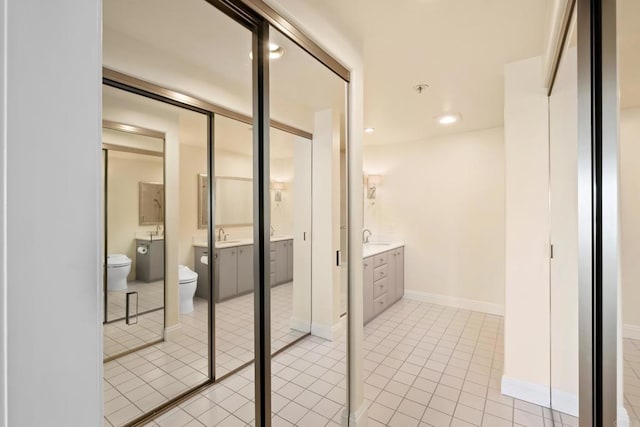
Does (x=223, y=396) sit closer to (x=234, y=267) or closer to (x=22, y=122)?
(x=234, y=267)

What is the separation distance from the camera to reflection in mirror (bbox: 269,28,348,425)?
59.3 inches

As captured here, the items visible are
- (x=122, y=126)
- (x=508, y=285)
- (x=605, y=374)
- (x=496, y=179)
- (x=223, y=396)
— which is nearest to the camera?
(x=605, y=374)

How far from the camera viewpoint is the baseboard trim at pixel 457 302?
378cm

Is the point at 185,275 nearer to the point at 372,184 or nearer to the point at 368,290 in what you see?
the point at 368,290

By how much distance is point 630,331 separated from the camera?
0.76m

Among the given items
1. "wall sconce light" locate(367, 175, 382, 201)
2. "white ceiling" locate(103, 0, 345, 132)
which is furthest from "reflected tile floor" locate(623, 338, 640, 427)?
"wall sconce light" locate(367, 175, 382, 201)

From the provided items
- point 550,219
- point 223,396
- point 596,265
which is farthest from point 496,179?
point 223,396

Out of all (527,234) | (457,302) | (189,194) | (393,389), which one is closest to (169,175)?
(189,194)

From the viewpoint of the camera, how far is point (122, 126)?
118 cm

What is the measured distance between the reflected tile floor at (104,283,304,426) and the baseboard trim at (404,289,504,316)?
3.14 m

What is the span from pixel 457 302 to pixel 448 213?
126cm

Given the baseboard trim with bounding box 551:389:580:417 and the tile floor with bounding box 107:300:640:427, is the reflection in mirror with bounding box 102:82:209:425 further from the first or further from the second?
the baseboard trim with bounding box 551:389:580:417

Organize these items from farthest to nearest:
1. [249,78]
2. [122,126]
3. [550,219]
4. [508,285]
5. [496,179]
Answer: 1. [496,179]
2. [508,285]
3. [550,219]
4. [249,78]
5. [122,126]

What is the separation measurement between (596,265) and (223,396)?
1.65m
